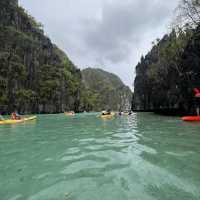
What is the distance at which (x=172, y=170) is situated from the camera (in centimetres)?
479

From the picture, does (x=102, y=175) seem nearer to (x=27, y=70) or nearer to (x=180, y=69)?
(x=180, y=69)

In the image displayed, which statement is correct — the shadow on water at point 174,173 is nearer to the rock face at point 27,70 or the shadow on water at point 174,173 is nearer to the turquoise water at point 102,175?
the turquoise water at point 102,175

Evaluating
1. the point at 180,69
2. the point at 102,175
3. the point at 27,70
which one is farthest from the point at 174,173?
the point at 27,70

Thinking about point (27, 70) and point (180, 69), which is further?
point (27, 70)

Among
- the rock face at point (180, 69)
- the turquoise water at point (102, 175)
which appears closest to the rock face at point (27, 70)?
the rock face at point (180, 69)

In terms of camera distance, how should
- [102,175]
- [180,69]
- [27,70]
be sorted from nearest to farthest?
[102,175] < [180,69] < [27,70]

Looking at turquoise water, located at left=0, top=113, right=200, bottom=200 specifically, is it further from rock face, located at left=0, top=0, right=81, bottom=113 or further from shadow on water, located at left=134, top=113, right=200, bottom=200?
rock face, located at left=0, top=0, right=81, bottom=113

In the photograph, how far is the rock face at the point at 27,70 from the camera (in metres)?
65.2

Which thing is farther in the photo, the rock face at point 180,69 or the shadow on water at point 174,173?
the rock face at point 180,69

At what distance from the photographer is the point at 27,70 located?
75562 mm

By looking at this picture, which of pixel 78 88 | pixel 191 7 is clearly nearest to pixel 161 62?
pixel 191 7

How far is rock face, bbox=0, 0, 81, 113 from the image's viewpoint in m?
65.2

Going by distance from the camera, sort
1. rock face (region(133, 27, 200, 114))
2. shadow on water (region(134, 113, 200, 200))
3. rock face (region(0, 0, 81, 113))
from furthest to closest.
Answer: rock face (region(0, 0, 81, 113))
rock face (region(133, 27, 200, 114))
shadow on water (region(134, 113, 200, 200))

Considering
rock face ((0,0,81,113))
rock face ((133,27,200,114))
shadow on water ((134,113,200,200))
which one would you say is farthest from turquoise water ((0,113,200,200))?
rock face ((0,0,81,113))
